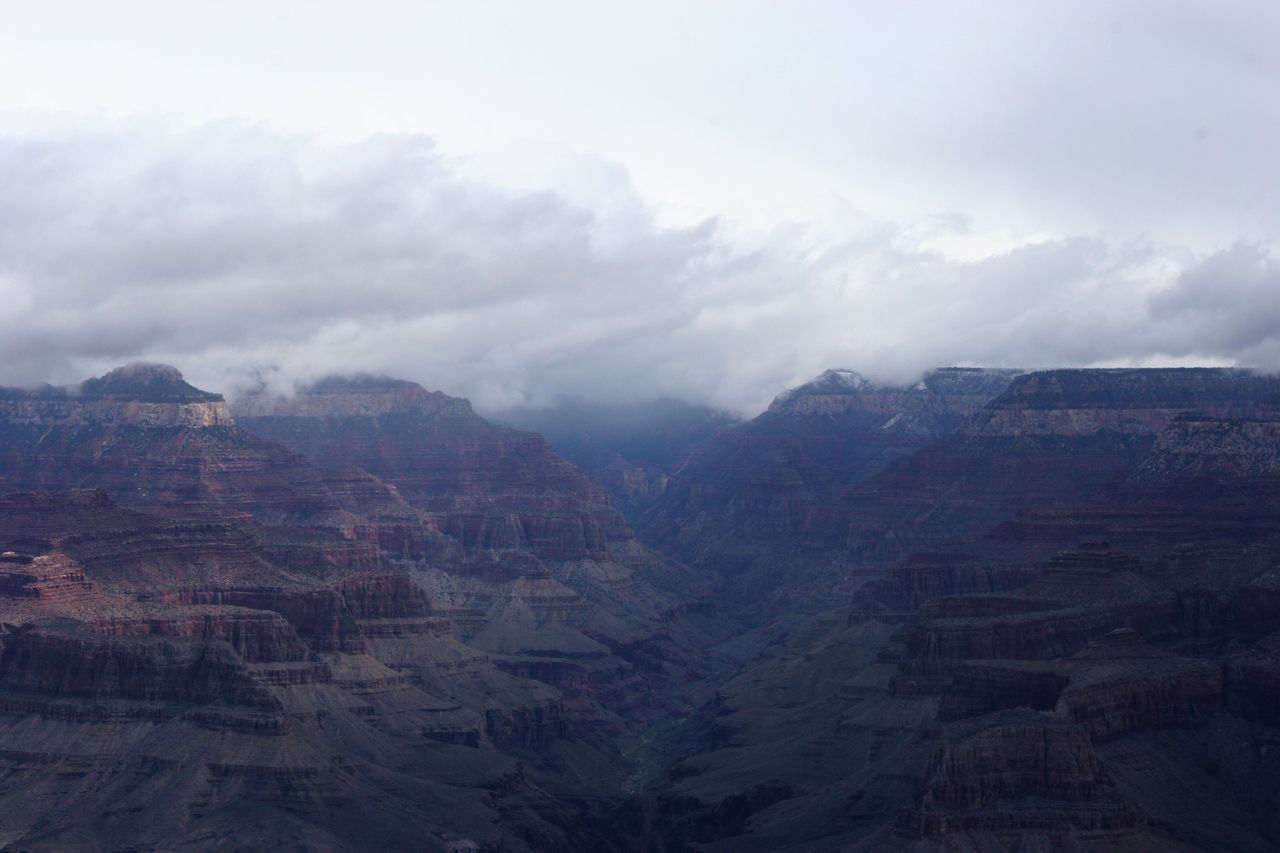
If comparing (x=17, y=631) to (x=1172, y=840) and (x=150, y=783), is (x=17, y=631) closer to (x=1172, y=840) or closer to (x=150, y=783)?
(x=150, y=783)

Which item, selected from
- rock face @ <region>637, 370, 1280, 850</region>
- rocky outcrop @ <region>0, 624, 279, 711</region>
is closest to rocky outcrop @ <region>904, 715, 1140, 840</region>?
rock face @ <region>637, 370, 1280, 850</region>

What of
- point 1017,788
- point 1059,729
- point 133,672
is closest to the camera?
point 1017,788

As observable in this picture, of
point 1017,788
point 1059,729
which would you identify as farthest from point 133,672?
point 1059,729

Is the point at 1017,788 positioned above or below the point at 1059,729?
below

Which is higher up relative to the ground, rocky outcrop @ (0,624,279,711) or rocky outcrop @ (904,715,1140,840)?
rocky outcrop @ (0,624,279,711)

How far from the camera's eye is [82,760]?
15550cm

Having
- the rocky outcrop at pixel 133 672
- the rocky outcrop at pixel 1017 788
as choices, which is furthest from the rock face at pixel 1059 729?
the rocky outcrop at pixel 133 672

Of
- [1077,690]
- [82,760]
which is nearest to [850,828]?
[1077,690]

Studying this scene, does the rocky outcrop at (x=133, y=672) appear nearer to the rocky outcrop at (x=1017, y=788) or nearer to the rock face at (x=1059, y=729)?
the rock face at (x=1059, y=729)

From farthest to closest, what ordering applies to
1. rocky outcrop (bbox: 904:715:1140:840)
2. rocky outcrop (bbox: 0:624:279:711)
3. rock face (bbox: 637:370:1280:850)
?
1. rocky outcrop (bbox: 0:624:279:711)
2. rock face (bbox: 637:370:1280:850)
3. rocky outcrop (bbox: 904:715:1140:840)

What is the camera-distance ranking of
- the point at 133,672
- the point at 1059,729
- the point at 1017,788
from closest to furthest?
the point at 1017,788 < the point at 1059,729 < the point at 133,672

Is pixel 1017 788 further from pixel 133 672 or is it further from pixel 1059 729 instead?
pixel 133 672

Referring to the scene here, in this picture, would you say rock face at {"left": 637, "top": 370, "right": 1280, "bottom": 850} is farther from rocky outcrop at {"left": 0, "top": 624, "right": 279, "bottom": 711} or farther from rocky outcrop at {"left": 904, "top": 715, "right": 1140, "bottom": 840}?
rocky outcrop at {"left": 0, "top": 624, "right": 279, "bottom": 711}

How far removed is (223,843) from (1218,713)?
6472cm
